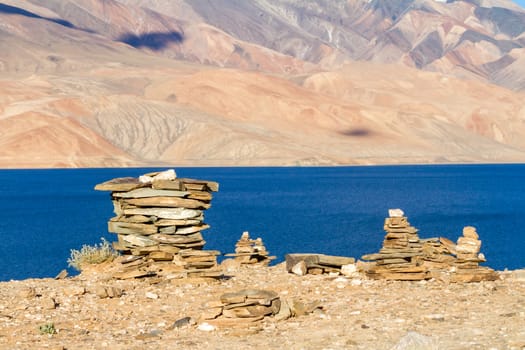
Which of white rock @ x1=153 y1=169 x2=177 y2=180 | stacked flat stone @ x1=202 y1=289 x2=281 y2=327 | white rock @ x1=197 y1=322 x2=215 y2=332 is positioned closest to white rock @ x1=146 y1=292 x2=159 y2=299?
stacked flat stone @ x1=202 y1=289 x2=281 y2=327

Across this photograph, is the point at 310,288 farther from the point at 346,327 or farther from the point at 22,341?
the point at 22,341

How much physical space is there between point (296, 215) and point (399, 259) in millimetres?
48068

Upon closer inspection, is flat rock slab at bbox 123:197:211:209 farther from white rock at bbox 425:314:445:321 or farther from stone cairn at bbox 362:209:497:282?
white rock at bbox 425:314:445:321

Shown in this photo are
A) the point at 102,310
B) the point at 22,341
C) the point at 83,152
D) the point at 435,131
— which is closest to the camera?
the point at 22,341

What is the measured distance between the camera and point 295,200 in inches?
3280

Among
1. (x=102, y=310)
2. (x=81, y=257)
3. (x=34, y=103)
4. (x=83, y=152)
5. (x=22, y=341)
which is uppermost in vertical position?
(x=34, y=103)

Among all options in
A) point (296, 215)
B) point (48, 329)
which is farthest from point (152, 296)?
point (296, 215)

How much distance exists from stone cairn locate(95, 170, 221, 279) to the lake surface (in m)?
14.5

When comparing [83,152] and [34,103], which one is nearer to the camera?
[83,152]

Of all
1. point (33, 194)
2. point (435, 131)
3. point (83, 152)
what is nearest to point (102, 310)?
point (33, 194)

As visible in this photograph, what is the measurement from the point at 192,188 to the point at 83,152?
142 m

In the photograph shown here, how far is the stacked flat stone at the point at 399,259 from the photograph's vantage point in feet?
59.4

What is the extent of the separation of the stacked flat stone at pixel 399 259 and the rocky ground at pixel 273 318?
0.39m

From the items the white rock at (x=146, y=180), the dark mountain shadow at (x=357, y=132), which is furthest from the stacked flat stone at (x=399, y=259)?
the dark mountain shadow at (x=357, y=132)
